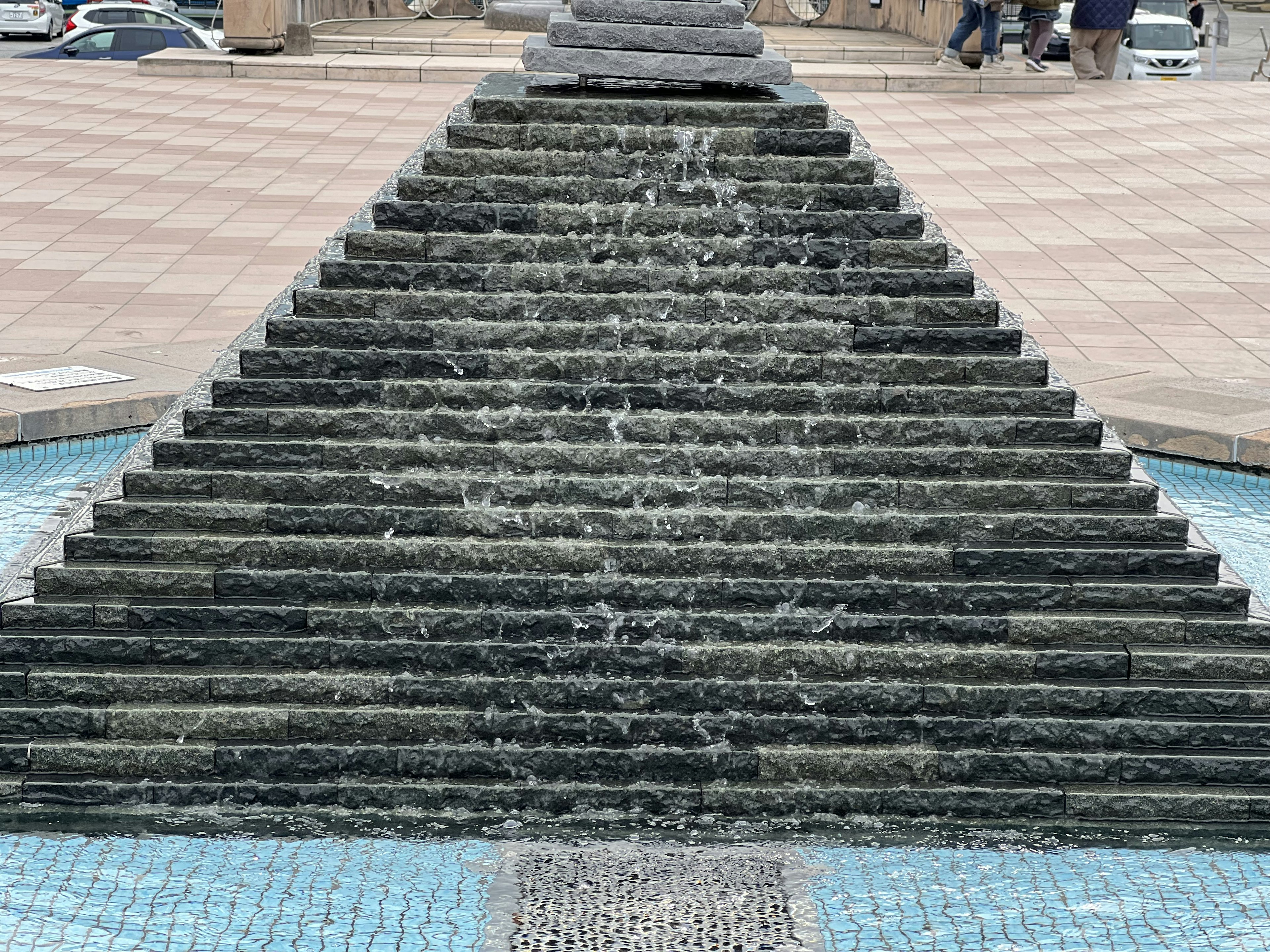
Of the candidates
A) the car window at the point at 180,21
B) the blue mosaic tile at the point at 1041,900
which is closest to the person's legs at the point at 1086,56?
the car window at the point at 180,21

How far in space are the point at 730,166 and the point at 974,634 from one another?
207cm

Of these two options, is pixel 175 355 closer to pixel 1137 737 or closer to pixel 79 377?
pixel 79 377

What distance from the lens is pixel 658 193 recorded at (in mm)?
6090

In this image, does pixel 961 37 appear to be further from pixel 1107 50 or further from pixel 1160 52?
pixel 1160 52

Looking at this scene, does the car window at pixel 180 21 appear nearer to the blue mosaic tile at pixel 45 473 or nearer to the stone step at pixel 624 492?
the blue mosaic tile at pixel 45 473

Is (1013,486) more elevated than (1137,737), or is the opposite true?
(1013,486)

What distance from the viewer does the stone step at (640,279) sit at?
19.3ft

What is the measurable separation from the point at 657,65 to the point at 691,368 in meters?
1.44

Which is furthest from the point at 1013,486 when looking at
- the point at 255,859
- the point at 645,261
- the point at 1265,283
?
the point at 1265,283

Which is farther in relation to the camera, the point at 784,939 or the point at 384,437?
the point at 384,437

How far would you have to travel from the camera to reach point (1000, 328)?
584cm

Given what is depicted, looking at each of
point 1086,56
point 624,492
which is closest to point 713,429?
point 624,492

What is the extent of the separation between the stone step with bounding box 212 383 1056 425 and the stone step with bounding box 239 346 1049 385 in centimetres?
4

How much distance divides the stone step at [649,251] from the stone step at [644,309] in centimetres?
16
